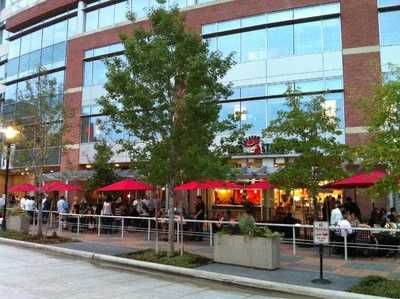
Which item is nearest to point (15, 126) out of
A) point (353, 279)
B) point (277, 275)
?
point (277, 275)

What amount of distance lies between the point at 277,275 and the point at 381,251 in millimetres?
4731

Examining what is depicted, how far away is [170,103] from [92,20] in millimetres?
23442

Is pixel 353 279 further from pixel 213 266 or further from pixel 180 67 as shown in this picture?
pixel 180 67

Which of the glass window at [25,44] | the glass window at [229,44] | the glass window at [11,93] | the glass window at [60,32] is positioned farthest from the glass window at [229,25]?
the glass window at [11,93]

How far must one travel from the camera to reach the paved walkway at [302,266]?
35.4 feet

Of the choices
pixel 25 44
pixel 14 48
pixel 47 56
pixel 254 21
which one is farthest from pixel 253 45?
pixel 14 48

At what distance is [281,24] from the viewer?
25.9m

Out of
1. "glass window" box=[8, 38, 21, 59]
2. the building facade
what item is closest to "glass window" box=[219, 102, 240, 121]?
the building facade

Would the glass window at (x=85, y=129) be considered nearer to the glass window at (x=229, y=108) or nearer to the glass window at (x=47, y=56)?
the glass window at (x=47, y=56)

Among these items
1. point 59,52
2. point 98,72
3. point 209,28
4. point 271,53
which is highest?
point 59,52

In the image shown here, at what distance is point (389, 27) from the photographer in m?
23.5

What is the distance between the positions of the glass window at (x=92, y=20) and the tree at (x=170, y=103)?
70.5 ft

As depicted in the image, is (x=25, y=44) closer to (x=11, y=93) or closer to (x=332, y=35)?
(x=11, y=93)

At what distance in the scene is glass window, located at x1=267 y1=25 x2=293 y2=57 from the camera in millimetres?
25625
